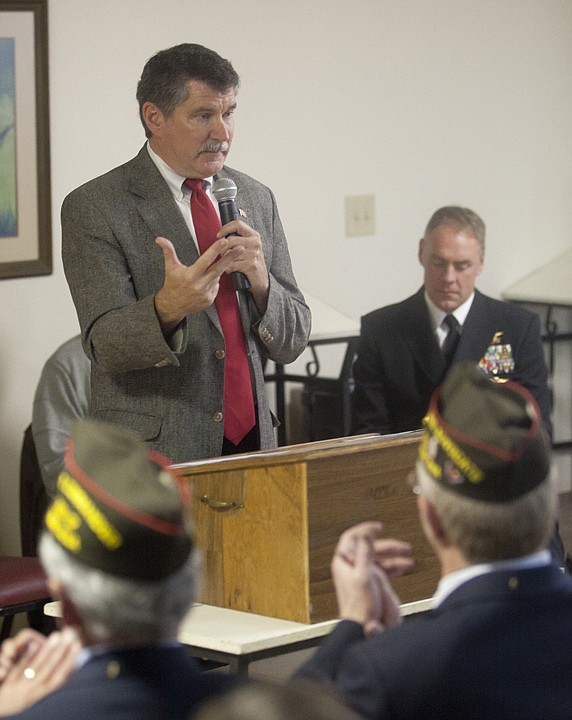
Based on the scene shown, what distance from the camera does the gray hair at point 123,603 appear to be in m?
1.21

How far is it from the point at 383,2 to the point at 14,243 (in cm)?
179

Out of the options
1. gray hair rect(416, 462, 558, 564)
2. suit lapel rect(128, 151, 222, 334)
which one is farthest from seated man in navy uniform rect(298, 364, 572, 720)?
suit lapel rect(128, 151, 222, 334)

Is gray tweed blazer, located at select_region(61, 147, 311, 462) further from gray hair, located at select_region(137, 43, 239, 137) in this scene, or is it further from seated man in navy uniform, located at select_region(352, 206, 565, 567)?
seated man in navy uniform, located at select_region(352, 206, 565, 567)

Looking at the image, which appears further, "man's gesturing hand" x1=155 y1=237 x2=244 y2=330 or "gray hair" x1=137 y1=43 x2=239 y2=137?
"gray hair" x1=137 y1=43 x2=239 y2=137

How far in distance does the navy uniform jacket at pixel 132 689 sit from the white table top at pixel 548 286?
413 centimetres

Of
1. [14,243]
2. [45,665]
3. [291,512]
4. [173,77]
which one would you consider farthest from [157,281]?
[14,243]

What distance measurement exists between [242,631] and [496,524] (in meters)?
0.80

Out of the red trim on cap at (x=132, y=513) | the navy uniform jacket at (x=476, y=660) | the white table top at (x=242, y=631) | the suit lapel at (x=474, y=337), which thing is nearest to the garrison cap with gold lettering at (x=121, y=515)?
the red trim on cap at (x=132, y=513)

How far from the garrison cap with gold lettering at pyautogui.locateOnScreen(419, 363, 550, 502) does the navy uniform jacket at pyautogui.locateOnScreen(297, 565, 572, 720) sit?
10 cm

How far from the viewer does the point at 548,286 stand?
17.6 feet

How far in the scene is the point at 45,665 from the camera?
1437mm

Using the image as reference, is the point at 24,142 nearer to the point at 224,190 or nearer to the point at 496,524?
the point at 224,190

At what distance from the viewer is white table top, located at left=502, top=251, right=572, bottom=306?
5.22m

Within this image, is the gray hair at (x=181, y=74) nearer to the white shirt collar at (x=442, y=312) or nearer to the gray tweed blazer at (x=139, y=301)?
the gray tweed blazer at (x=139, y=301)
